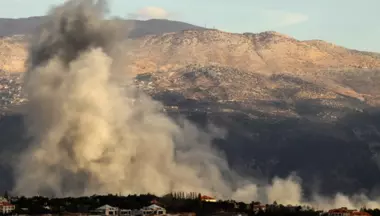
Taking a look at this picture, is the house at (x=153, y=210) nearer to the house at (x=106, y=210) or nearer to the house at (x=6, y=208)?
the house at (x=106, y=210)

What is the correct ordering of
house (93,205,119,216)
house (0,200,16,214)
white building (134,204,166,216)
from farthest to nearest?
white building (134,204,166,216)
house (93,205,119,216)
house (0,200,16,214)

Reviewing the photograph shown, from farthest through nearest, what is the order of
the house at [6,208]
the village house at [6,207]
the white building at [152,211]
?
the white building at [152,211], the village house at [6,207], the house at [6,208]

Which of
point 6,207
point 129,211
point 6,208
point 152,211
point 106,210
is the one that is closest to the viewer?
point 152,211

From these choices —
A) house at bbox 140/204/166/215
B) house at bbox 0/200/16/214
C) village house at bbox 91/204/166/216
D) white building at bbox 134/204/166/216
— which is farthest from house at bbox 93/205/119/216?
house at bbox 0/200/16/214

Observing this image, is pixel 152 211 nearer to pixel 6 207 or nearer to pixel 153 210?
pixel 153 210

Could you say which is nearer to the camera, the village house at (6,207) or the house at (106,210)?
the village house at (6,207)

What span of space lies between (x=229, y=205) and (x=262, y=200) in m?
36.4

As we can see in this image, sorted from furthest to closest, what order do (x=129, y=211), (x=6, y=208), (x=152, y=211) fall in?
(x=129, y=211) < (x=6, y=208) < (x=152, y=211)

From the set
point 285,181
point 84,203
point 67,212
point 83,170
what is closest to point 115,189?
point 83,170

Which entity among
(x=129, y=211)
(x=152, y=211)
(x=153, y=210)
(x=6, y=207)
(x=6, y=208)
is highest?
(x=6, y=207)

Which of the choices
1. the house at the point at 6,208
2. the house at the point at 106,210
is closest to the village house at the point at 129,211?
the house at the point at 106,210

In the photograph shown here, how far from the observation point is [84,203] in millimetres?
122562

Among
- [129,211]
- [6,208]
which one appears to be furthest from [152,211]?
[6,208]

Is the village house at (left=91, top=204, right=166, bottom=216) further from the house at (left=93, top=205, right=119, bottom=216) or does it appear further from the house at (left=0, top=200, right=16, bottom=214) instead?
the house at (left=0, top=200, right=16, bottom=214)
